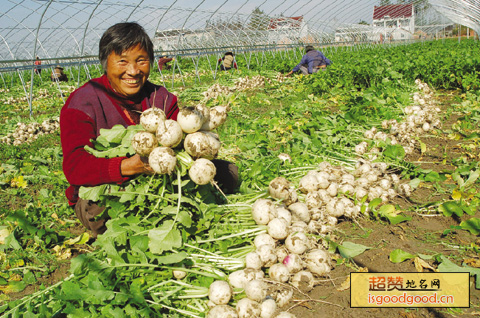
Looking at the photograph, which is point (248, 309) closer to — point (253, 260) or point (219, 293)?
point (219, 293)

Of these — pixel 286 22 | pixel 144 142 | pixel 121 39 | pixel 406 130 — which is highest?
pixel 286 22

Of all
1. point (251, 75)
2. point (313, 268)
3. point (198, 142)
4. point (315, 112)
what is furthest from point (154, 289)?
point (251, 75)

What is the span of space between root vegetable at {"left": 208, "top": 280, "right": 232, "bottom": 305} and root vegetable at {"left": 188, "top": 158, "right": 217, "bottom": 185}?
24.6 inches

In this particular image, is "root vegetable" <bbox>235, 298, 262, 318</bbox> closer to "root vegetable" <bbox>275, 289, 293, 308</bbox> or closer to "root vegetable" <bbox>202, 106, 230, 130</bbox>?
"root vegetable" <bbox>275, 289, 293, 308</bbox>

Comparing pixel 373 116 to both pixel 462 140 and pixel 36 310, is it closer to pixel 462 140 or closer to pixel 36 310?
pixel 462 140

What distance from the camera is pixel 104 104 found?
2654 mm

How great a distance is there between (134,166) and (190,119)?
488 millimetres

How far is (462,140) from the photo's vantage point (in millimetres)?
4617

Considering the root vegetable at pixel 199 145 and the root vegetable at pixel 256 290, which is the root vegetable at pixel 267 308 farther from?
the root vegetable at pixel 199 145

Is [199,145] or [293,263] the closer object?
[199,145]

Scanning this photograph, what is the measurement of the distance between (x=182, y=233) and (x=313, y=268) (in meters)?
0.92

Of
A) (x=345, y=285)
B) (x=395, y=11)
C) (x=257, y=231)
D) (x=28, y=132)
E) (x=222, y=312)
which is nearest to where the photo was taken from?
(x=222, y=312)

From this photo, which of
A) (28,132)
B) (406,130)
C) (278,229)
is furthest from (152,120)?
(28,132)

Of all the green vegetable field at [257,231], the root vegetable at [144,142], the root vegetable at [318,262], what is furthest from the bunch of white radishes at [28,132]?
the root vegetable at [318,262]
